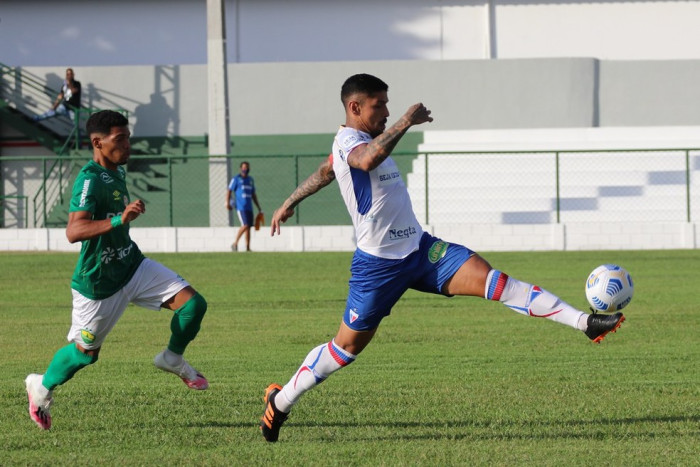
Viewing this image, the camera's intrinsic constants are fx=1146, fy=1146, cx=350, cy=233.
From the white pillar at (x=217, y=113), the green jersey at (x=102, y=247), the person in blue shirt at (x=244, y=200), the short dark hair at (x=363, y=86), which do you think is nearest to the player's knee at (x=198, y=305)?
→ the green jersey at (x=102, y=247)

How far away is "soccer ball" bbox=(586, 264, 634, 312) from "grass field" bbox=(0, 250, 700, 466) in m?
0.82

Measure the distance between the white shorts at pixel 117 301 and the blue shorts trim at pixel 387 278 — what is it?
59.7 inches

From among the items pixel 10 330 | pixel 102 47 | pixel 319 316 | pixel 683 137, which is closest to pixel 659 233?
pixel 683 137

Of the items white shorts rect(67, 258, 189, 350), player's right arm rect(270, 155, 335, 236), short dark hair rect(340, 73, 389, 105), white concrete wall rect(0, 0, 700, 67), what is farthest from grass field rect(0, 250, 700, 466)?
white concrete wall rect(0, 0, 700, 67)

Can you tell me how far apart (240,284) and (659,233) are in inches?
440

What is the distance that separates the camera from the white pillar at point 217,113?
30.0 metres

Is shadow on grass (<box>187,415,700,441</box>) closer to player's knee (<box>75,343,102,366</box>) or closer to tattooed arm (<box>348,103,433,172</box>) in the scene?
player's knee (<box>75,343,102,366</box>)

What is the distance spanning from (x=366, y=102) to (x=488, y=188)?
22.9 m

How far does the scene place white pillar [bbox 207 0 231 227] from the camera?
1183 inches

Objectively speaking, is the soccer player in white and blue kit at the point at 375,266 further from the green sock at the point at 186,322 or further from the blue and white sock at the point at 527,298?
the green sock at the point at 186,322

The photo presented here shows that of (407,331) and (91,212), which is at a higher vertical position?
(91,212)

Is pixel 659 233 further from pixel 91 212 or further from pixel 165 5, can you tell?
pixel 91 212

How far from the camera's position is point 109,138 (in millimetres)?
7762

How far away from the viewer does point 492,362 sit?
11.1 meters
